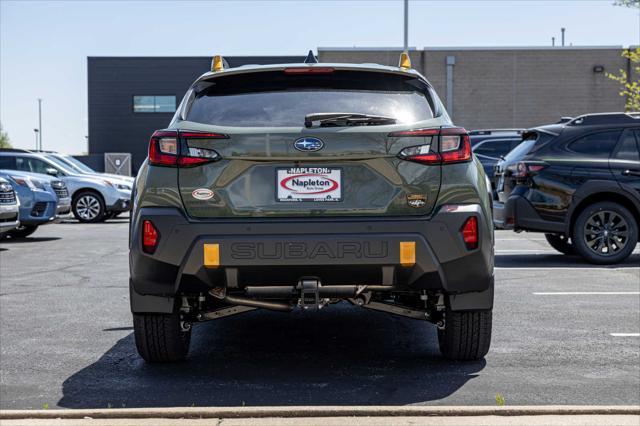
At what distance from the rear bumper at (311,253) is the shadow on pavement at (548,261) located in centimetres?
680

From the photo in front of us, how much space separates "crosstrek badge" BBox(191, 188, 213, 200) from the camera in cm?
536

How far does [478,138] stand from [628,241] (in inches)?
358

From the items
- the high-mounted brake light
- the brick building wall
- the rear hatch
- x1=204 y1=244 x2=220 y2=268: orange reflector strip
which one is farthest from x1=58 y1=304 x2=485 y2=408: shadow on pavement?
the brick building wall

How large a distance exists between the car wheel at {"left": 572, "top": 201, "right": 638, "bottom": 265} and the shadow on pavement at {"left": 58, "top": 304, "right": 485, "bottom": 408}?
190 inches

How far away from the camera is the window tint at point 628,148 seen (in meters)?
12.1

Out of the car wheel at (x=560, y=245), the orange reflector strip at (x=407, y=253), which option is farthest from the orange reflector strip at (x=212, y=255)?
the car wheel at (x=560, y=245)

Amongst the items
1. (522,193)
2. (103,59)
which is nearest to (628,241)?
(522,193)

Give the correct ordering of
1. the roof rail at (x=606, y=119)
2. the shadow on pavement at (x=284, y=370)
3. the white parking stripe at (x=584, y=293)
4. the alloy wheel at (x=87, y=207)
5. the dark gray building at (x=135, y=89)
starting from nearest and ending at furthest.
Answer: the shadow on pavement at (x=284, y=370) → the white parking stripe at (x=584, y=293) → the roof rail at (x=606, y=119) → the alloy wheel at (x=87, y=207) → the dark gray building at (x=135, y=89)

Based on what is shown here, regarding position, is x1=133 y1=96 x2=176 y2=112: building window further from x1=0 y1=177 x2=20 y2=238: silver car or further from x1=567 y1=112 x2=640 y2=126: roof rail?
x1=567 y1=112 x2=640 y2=126: roof rail

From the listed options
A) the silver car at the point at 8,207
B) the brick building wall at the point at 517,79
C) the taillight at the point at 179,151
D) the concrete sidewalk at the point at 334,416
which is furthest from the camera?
the brick building wall at the point at 517,79

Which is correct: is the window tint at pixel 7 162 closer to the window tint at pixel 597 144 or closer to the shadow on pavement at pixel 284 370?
the window tint at pixel 597 144

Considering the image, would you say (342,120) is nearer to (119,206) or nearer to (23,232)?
(23,232)

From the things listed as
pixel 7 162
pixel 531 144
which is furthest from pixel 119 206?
pixel 531 144

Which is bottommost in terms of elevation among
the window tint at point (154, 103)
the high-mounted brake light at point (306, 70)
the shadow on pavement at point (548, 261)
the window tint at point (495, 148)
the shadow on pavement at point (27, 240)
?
the shadow on pavement at point (27, 240)
